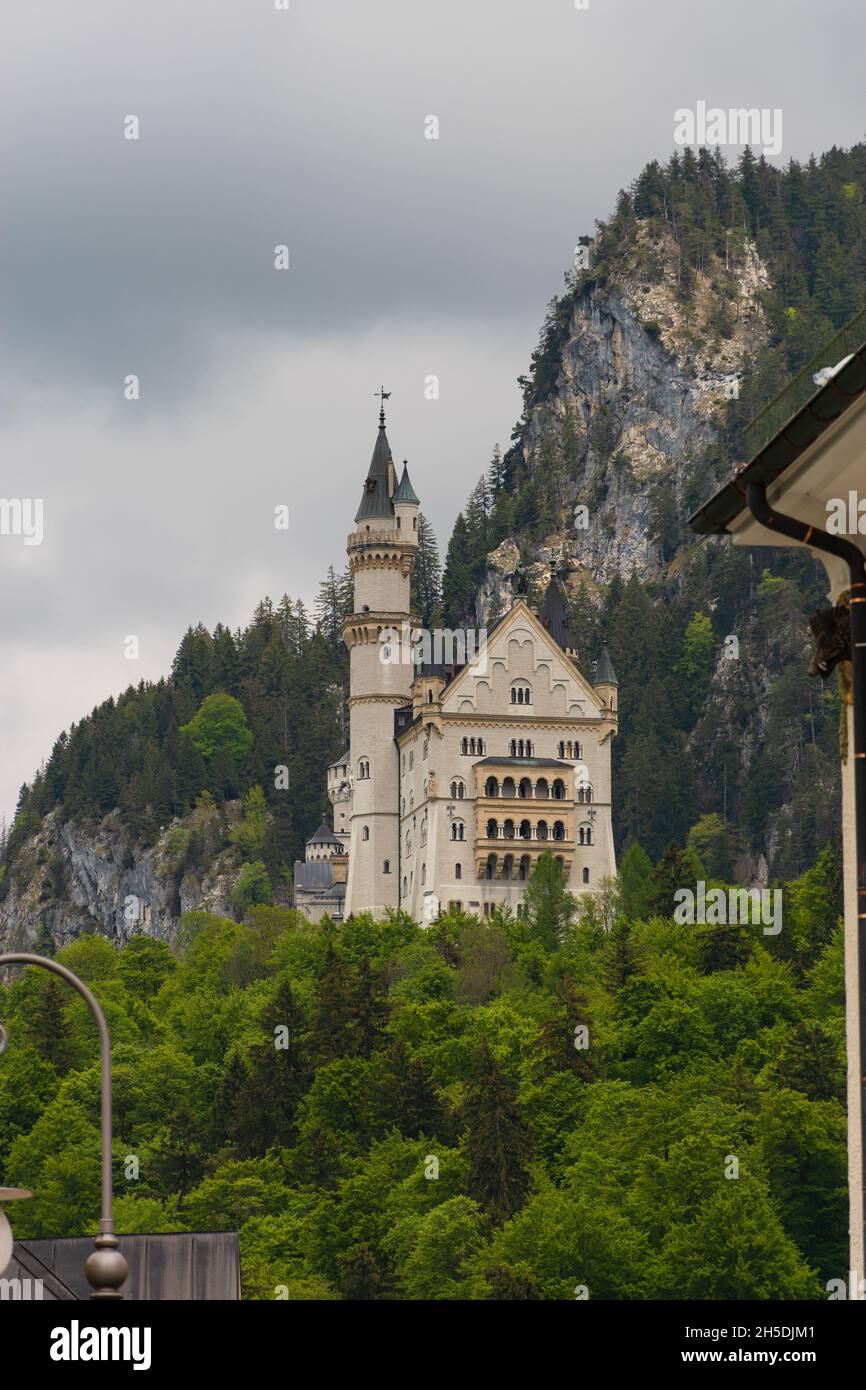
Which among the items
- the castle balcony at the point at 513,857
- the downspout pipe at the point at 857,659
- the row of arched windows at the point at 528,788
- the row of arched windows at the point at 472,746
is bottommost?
the downspout pipe at the point at 857,659

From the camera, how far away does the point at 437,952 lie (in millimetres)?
150375

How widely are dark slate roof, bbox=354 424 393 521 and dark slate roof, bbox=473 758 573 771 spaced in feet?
64.0

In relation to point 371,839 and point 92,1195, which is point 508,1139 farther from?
point 371,839

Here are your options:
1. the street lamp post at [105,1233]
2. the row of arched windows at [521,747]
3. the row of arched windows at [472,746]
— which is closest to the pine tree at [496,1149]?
the row of arched windows at [472,746]

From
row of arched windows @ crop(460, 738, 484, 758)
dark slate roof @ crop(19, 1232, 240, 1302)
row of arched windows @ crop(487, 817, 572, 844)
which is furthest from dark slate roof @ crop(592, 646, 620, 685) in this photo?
dark slate roof @ crop(19, 1232, 240, 1302)

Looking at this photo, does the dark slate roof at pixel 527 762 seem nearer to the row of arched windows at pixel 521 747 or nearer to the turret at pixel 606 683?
the row of arched windows at pixel 521 747

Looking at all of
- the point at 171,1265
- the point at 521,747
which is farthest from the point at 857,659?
the point at 521,747

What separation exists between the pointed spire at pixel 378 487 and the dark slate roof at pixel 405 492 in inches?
23.3

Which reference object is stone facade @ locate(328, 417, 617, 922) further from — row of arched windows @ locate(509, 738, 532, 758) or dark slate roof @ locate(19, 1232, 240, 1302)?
dark slate roof @ locate(19, 1232, 240, 1302)

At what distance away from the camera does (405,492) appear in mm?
180250

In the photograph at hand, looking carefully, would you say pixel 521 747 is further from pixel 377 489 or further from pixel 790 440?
pixel 790 440

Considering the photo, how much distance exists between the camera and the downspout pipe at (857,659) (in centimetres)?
2009
